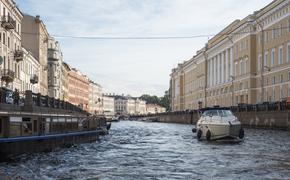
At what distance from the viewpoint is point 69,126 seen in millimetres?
33531

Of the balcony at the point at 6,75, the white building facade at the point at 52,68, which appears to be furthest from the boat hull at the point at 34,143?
the white building facade at the point at 52,68

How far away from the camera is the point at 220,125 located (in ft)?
124

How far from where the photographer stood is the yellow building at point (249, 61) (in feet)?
265

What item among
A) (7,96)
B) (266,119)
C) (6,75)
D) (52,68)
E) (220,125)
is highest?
(52,68)

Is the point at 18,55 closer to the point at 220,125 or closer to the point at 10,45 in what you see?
the point at 10,45

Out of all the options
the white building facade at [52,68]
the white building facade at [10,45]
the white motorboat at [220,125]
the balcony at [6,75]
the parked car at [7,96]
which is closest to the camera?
the parked car at [7,96]

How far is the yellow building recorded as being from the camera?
265 ft

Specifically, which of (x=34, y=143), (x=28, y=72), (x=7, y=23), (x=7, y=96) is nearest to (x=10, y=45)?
(x=7, y=23)

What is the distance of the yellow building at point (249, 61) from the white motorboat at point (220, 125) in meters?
41.6

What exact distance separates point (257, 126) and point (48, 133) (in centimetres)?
4406

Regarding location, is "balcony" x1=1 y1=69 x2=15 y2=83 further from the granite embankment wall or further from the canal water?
the granite embankment wall

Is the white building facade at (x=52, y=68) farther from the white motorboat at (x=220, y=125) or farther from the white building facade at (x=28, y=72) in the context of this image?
the white motorboat at (x=220, y=125)

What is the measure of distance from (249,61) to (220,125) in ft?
198

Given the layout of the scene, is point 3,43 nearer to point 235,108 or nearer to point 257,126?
point 257,126
